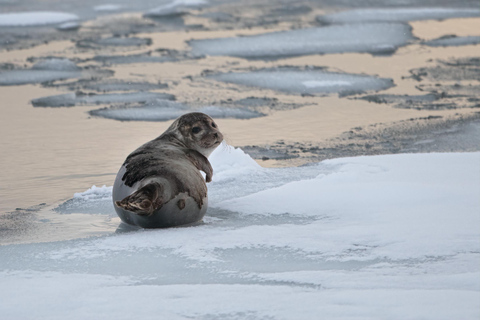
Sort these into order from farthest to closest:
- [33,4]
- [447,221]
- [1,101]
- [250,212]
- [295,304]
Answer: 1. [33,4]
2. [1,101]
3. [250,212]
4. [447,221]
5. [295,304]

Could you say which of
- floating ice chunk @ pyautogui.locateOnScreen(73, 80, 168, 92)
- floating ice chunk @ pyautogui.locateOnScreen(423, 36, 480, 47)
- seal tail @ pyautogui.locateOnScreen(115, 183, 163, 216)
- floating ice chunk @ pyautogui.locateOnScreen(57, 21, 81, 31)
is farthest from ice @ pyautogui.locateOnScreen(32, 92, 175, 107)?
floating ice chunk @ pyautogui.locateOnScreen(57, 21, 81, 31)

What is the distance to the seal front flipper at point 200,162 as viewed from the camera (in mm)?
4484

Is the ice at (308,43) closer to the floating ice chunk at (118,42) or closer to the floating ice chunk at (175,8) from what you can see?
the floating ice chunk at (118,42)

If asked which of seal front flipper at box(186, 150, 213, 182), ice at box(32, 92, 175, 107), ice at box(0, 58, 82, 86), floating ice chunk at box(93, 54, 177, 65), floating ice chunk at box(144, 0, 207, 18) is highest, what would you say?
floating ice chunk at box(144, 0, 207, 18)

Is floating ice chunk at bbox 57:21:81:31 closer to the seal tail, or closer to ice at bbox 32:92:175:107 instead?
ice at bbox 32:92:175:107

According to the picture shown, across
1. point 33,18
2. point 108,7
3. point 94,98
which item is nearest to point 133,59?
point 94,98

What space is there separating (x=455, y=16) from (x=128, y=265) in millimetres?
12136

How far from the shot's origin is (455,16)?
566 inches

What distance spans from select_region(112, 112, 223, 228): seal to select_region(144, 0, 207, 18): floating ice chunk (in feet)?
35.8

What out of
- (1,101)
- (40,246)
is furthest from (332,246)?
(1,101)

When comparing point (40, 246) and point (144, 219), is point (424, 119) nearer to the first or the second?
point (144, 219)

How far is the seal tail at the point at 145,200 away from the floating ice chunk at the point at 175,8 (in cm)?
1153

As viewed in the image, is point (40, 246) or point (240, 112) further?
point (240, 112)

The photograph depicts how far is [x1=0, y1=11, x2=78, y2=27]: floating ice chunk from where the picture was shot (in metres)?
14.2
